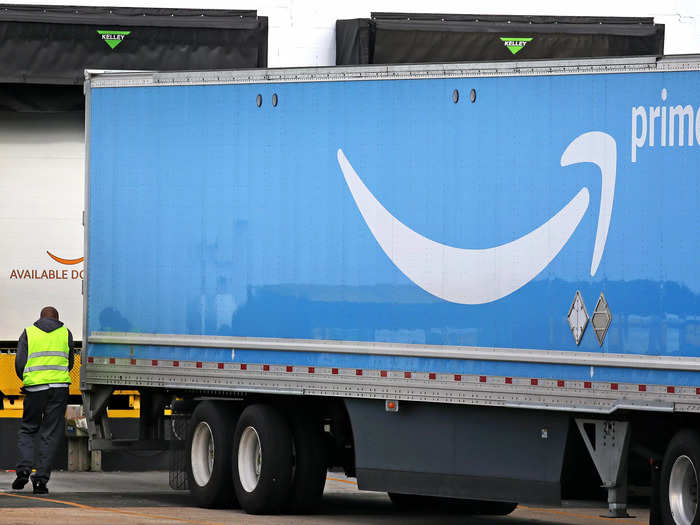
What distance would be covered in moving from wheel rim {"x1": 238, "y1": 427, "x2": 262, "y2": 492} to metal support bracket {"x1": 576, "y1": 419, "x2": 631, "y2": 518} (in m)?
3.66

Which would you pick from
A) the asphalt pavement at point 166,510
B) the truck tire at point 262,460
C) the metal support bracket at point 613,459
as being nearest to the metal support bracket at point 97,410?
the asphalt pavement at point 166,510

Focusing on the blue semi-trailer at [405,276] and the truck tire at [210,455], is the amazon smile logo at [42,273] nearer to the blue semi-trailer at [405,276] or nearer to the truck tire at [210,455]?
the blue semi-trailer at [405,276]

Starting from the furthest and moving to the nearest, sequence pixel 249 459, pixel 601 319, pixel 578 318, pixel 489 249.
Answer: pixel 249 459 → pixel 489 249 → pixel 578 318 → pixel 601 319

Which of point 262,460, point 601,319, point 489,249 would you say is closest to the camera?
point 601,319

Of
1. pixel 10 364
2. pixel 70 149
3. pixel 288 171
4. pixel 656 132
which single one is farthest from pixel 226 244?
pixel 70 149

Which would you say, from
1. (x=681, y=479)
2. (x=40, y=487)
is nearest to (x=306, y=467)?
(x=40, y=487)

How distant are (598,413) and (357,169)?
3262 millimetres

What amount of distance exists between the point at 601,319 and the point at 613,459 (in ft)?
3.69

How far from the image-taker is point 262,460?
14.9 meters

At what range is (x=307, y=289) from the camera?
14.6m

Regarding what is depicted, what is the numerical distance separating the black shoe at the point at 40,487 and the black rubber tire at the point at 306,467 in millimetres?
2732

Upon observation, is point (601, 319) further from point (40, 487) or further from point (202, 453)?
point (40, 487)

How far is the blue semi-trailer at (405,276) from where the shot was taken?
1238cm

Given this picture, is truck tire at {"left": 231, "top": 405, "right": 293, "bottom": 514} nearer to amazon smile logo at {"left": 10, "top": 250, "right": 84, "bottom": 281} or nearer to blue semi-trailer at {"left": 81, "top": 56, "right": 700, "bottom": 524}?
blue semi-trailer at {"left": 81, "top": 56, "right": 700, "bottom": 524}
